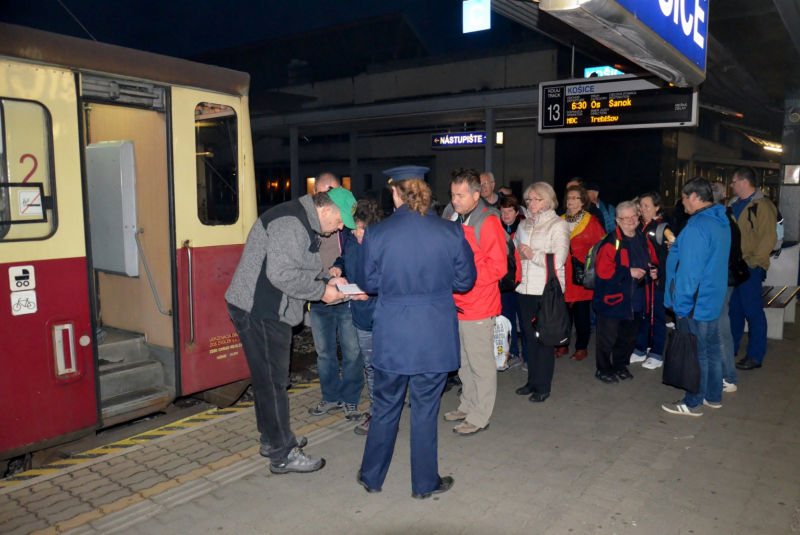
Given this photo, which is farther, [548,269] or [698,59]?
[548,269]

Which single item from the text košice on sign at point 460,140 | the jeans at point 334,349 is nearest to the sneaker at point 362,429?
the jeans at point 334,349

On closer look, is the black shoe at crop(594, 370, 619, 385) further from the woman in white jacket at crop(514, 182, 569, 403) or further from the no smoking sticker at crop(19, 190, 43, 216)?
the no smoking sticker at crop(19, 190, 43, 216)

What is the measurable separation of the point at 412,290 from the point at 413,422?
0.88 m

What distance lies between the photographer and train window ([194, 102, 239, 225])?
515 cm

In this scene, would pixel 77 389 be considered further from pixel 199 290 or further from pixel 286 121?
pixel 286 121

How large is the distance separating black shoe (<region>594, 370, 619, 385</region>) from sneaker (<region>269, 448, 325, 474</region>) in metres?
3.37

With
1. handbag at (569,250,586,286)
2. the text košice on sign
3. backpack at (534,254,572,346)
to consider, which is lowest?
backpack at (534,254,572,346)

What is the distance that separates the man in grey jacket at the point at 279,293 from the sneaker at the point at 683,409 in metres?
3.25

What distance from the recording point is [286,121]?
659 inches

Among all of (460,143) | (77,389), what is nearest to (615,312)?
(77,389)

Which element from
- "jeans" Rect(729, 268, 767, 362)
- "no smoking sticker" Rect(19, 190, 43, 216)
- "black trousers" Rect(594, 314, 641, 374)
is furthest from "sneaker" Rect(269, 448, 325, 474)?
"jeans" Rect(729, 268, 767, 362)

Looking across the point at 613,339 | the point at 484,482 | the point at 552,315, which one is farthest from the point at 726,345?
the point at 484,482

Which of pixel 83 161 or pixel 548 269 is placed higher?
pixel 83 161

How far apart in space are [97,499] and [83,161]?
2.38 metres
